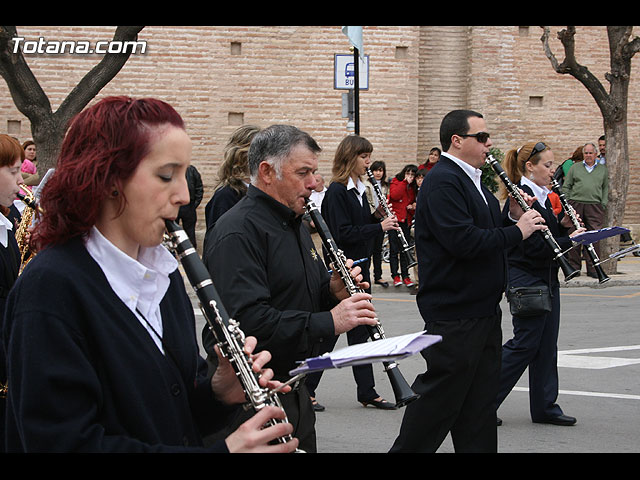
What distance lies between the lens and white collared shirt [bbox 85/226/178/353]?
2.09m

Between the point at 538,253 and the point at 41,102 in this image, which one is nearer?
the point at 538,253

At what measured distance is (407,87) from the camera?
19422 mm

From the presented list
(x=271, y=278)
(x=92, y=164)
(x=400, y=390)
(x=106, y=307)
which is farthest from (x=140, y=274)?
(x=400, y=390)

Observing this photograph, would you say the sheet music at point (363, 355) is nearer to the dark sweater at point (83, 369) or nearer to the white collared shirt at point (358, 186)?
the dark sweater at point (83, 369)

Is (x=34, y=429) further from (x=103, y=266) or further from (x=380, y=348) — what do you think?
(x=380, y=348)

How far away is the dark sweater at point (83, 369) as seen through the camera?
1904 millimetres

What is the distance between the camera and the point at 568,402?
7.05 m

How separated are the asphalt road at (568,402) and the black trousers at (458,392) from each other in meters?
1.13

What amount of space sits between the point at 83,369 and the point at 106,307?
6.4 inches

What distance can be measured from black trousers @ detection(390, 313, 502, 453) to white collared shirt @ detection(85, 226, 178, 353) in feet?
8.62

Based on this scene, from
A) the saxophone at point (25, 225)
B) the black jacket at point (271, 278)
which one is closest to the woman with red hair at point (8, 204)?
the saxophone at point (25, 225)

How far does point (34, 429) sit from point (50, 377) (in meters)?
0.11

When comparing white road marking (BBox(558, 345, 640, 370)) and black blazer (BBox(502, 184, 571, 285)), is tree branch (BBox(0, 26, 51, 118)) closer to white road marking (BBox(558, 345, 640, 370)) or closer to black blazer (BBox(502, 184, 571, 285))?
white road marking (BBox(558, 345, 640, 370))

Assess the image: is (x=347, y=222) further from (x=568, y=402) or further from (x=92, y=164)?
(x=92, y=164)
